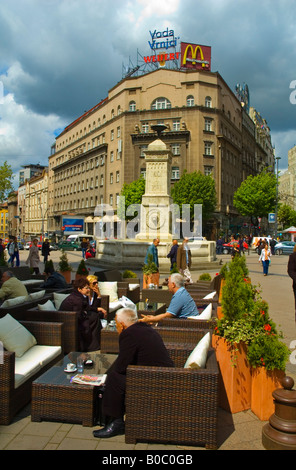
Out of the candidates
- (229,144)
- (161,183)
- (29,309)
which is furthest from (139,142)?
(29,309)

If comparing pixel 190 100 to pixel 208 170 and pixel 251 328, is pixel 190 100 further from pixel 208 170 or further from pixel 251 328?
pixel 251 328

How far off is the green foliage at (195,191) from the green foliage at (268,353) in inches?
1753

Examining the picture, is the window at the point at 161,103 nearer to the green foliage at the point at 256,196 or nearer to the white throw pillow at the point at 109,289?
the green foliage at the point at 256,196

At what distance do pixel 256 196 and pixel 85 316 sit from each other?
53.9 metres

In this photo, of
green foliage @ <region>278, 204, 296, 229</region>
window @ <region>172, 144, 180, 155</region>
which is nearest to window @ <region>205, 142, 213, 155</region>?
window @ <region>172, 144, 180, 155</region>

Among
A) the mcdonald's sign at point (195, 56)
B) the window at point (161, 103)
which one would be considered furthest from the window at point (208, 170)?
the mcdonald's sign at point (195, 56)

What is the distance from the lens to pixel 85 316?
6.44 meters

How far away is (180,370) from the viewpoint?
3688 mm

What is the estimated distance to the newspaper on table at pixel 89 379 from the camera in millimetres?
4148

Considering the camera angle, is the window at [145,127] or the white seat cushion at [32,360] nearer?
the white seat cushion at [32,360]

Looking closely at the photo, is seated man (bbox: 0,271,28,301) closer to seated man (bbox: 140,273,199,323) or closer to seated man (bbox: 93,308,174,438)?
seated man (bbox: 140,273,199,323)

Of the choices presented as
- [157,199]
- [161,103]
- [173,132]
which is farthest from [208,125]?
[157,199]

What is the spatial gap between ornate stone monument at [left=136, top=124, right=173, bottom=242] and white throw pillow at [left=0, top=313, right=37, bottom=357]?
623 inches
